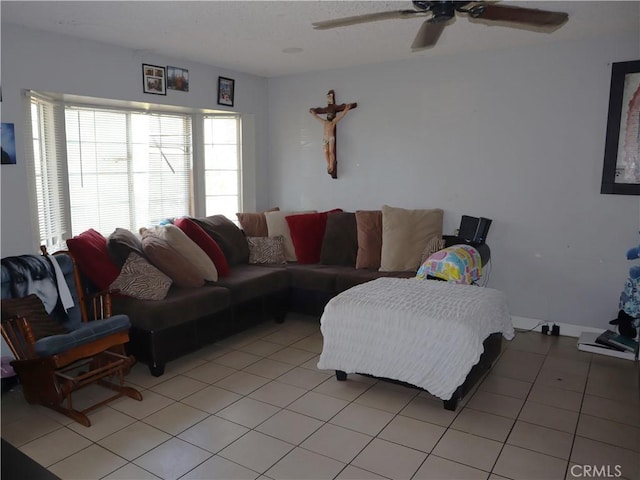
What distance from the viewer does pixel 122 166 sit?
4.48 meters

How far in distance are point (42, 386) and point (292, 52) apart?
310 centimetres

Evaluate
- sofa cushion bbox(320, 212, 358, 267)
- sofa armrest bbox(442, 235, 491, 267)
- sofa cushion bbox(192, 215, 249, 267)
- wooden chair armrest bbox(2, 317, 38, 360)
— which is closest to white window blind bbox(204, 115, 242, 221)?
sofa cushion bbox(192, 215, 249, 267)

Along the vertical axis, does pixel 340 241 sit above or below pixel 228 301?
above

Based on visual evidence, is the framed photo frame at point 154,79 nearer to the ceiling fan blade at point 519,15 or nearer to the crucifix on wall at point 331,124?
the crucifix on wall at point 331,124

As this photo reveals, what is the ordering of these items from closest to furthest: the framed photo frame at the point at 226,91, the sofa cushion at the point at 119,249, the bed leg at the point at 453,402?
1. the bed leg at the point at 453,402
2. the sofa cushion at the point at 119,249
3. the framed photo frame at the point at 226,91

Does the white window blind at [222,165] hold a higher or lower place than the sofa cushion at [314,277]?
higher

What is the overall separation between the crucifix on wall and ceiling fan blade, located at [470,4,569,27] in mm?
2532

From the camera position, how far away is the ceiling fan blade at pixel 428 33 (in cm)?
255

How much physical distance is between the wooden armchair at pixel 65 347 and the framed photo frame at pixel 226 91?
7.66 ft

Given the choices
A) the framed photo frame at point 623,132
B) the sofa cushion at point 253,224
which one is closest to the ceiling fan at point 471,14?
the framed photo frame at point 623,132

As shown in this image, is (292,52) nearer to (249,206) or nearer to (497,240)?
(249,206)

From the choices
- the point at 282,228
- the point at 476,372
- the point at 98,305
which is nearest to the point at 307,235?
the point at 282,228

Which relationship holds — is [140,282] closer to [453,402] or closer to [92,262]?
[92,262]

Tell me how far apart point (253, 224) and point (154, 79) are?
5.28ft
